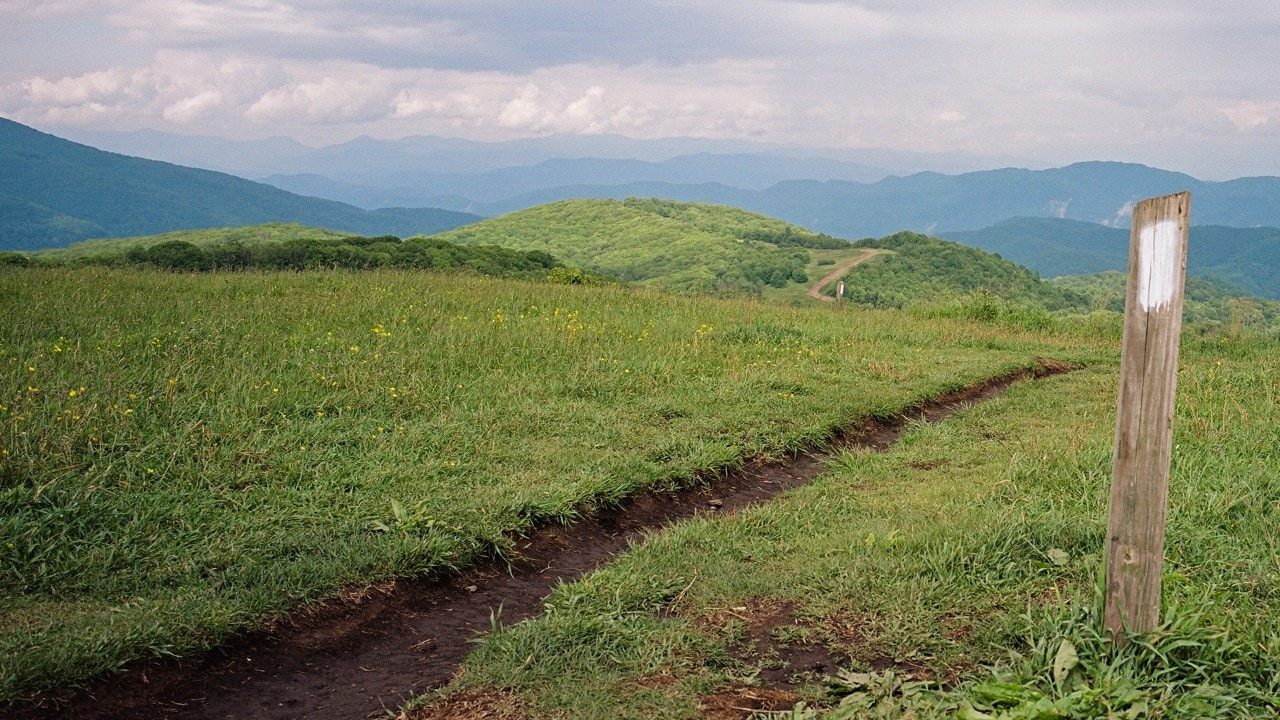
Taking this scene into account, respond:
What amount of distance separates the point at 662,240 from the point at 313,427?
113 meters

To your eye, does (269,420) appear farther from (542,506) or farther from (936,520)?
(936,520)

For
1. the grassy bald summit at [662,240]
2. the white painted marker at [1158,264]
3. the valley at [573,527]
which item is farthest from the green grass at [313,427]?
the grassy bald summit at [662,240]

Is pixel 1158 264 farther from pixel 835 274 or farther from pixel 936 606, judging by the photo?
pixel 835 274

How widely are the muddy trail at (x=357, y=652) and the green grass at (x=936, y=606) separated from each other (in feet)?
1.20

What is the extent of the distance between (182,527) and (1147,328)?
5.30 metres

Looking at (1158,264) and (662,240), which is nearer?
(1158,264)

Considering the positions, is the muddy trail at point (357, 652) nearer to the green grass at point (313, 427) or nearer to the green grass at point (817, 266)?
the green grass at point (313, 427)

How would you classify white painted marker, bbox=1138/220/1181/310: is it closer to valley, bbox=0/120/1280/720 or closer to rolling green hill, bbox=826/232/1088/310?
valley, bbox=0/120/1280/720

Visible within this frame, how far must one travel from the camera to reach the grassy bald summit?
9050cm

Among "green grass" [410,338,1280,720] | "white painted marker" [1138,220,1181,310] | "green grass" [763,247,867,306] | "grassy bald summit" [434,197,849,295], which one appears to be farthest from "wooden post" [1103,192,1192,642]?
"grassy bald summit" [434,197,849,295]

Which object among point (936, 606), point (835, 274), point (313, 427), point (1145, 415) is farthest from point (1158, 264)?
point (835, 274)

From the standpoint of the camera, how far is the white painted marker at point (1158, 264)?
332cm

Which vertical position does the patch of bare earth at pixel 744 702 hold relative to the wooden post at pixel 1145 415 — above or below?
below

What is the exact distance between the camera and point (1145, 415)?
3477mm
